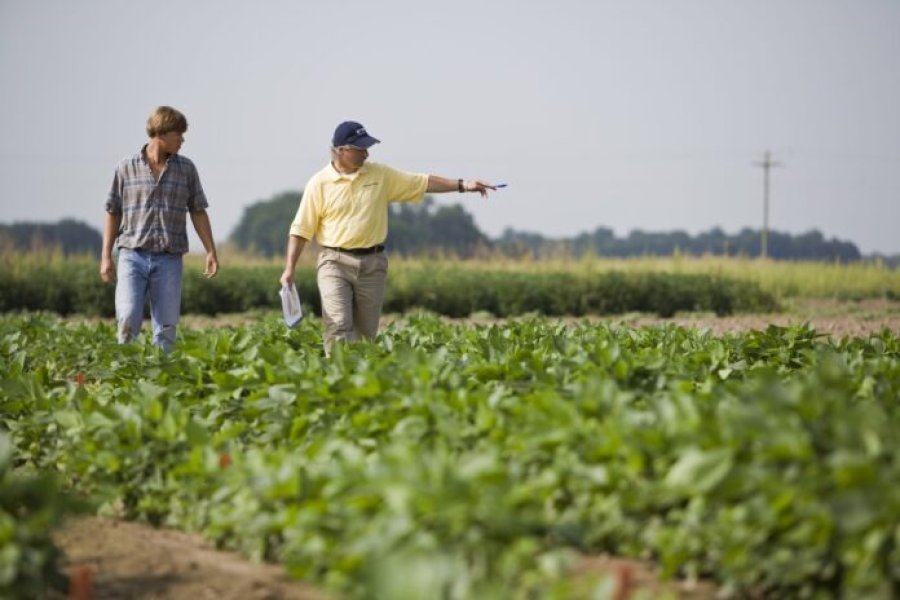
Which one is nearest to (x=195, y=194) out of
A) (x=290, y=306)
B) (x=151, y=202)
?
(x=151, y=202)

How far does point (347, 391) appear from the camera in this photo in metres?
5.21

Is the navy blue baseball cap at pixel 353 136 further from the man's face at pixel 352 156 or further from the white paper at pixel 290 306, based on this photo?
the white paper at pixel 290 306

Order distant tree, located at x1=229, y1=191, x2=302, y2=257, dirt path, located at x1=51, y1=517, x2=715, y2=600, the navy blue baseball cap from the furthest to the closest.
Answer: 1. distant tree, located at x1=229, y1=191, x2=302, y2=257
2. the navy blue baseball cap
3. dirt path, located at x1=51, y1=517, x2=715, y2=600

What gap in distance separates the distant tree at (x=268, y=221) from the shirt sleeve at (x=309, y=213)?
72.9 meters

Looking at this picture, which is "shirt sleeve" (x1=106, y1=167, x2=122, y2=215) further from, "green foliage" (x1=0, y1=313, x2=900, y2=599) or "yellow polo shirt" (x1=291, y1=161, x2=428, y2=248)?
"green foliage" (x1=0, y1=313, x2=900, y2=599)

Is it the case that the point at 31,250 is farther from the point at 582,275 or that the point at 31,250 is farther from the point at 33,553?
the point at 33,553

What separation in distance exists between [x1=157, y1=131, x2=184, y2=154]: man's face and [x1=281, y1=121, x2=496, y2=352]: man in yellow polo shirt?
98cm

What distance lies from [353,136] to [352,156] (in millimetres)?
148

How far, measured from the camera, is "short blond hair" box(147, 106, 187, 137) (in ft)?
25.3

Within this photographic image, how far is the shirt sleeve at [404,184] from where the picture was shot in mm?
8039

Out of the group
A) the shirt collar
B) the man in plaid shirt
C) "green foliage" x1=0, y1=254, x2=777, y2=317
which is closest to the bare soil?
the man in plaid shirt

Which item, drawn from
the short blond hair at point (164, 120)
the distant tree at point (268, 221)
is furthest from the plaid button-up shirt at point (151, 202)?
the distant tree at point (268, 221)

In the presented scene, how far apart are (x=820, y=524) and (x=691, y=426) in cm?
57

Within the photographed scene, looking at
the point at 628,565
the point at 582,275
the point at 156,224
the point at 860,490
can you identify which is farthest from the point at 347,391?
the point at 582,275
